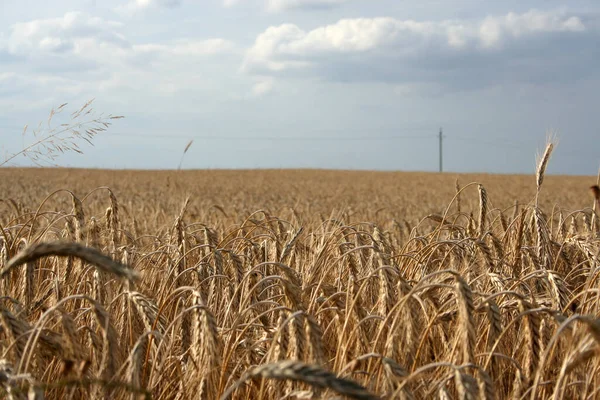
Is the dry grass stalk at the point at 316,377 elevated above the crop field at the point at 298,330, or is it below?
above

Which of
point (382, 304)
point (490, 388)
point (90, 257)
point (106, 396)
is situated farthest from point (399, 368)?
point (106, 396)

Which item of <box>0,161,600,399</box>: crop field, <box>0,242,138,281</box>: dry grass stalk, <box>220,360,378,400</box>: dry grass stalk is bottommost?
<box>0,161,600,399</box>: crop field

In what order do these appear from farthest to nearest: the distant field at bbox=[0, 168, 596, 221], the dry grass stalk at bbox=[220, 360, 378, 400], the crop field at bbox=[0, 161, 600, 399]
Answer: the distant field at bbox=[0, 168, 596, 221] → the crop field at bbox=[0, 161, 600, 399] → the dry grass stalk at bbox=[220, 360, 378, 400]

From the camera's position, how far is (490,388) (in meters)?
1.61

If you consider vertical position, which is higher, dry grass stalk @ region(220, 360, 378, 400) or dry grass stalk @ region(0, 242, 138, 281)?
dry grass stalk @ region(0, 242, 138, 281)

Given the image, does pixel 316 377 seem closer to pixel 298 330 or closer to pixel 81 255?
pixel 81 255

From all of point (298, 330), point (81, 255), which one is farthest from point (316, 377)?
point (298, 330)

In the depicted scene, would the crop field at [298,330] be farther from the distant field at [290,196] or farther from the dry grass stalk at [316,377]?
the distant field at [290,196]

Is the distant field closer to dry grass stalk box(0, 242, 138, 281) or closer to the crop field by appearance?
the crop field

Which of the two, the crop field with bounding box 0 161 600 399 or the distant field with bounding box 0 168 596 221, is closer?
the crop field with bounding box 0 161 600 399

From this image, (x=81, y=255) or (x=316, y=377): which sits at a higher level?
(x=81, y=255)

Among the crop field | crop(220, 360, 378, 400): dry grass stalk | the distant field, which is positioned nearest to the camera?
crop(220, 360, 378, 400): dry grass stalk

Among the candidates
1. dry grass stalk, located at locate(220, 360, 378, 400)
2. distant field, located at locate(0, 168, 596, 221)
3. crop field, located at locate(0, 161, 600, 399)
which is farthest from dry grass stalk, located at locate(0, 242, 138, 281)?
distant field, located at locate(0, 168, 596, 221)

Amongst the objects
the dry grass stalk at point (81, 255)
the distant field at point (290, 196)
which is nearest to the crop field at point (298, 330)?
the dry grass stalk at point (81, 255)
